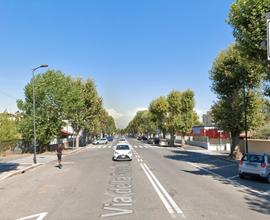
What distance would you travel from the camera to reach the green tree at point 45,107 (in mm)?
49594

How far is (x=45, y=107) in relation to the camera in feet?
165

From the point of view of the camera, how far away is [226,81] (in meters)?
36.4

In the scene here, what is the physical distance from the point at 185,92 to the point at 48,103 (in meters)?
27.9

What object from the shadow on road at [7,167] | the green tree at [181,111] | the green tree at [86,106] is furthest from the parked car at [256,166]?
the green tree at [181,111]

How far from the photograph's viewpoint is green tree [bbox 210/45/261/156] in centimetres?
3591

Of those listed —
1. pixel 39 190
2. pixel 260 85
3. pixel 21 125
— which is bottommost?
pixel 39 190

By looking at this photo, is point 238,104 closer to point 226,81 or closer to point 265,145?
point 226,81

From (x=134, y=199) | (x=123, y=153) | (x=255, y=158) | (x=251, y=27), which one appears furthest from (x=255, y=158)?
(x=123, y=153)

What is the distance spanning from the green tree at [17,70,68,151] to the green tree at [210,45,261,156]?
21.6m

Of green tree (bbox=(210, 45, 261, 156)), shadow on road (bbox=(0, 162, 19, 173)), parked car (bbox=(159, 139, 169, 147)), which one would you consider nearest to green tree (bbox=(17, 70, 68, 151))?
shadow on road (bbox=(0, 162, 19, 173))

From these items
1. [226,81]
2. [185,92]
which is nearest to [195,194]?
[226,81]

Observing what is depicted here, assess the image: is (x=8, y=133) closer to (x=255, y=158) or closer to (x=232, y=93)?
(x=232, y=93)

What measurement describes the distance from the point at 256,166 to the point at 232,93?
17.4 meters

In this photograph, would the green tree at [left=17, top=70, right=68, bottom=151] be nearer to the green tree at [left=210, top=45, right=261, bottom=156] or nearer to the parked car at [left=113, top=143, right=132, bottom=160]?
the parked car at [left=113, top=143, right=132, bottom=160]
